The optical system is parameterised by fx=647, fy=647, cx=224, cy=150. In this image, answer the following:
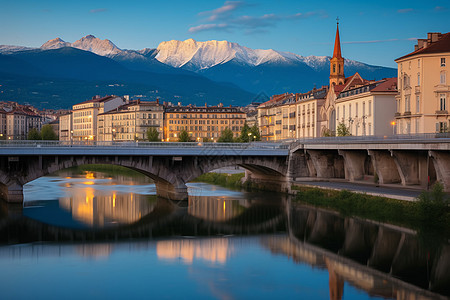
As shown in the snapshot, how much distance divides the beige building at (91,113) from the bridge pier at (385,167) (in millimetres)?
127256

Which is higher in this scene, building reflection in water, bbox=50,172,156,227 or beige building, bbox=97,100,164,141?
beige building, bbox=97,100,164,141

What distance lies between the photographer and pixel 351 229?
152 feet

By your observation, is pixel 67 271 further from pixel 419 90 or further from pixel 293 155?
pixel 419 90

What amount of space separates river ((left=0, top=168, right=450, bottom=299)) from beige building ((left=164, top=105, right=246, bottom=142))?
106890 millimetres

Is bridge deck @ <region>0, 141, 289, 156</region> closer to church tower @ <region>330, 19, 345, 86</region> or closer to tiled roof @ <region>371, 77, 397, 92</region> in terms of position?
tiled roof @ <region>371, 77, 397, 92</region>

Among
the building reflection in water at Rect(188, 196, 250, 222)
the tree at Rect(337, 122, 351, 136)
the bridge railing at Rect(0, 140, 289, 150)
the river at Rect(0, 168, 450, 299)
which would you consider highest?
the tree at Rect(337, 122, 351, 136)

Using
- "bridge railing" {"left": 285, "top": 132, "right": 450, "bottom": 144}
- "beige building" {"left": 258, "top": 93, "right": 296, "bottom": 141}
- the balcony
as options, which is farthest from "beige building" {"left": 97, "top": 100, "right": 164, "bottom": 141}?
the balcony

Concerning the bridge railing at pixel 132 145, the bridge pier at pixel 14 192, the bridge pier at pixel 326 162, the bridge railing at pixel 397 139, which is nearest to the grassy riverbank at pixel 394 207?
the bridge railing at pixel 397 139

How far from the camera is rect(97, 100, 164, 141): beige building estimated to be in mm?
163000

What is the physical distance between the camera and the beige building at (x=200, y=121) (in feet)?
553

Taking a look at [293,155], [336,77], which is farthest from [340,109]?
[293,155]

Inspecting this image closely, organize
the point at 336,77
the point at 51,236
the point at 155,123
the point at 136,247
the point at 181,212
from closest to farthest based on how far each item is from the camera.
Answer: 1. the point at 136,247
2. the point at 51,236
3. the point at 181,212
4. the point at 336,77
5. the point at 155,123

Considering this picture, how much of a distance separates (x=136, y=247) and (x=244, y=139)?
282 ft

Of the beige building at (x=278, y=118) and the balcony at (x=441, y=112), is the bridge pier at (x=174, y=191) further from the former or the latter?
the beige building at (x=278, y=118)
